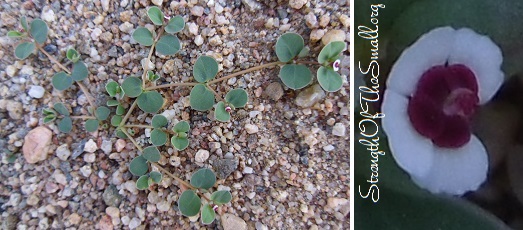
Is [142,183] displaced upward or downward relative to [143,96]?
downward

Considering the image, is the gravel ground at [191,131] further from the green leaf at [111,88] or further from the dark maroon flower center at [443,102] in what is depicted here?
the dark maroon flower center at [443,102]

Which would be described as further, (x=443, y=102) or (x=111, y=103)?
(x=111, y=103)

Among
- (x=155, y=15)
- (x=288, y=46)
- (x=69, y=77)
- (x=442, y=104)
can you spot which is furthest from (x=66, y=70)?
(x=442, y=104)

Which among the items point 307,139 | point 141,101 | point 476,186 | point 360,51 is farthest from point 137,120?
point 476,186

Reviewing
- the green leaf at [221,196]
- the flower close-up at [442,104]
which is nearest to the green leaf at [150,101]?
the green leaf at [221,196]

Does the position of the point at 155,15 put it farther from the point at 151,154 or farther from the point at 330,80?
the point at 330,80

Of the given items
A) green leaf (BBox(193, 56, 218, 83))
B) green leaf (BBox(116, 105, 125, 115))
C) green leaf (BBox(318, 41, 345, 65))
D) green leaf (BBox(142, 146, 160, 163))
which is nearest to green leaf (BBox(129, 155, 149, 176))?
green leaf (BBox(142, 146, 160, 163))

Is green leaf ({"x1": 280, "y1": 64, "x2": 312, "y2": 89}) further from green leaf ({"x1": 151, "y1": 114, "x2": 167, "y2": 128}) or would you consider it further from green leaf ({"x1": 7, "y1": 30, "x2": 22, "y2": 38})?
green leaf ({"x1": 7, "y1": 30, "x2": 22, "y2": 38})

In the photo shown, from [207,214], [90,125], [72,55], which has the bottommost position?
[207,214]
